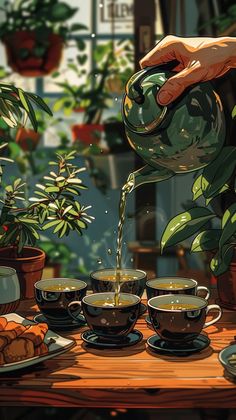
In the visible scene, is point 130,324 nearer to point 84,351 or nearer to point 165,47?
point 84,351

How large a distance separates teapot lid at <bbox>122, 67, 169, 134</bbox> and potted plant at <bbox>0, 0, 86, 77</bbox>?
5.71 ft

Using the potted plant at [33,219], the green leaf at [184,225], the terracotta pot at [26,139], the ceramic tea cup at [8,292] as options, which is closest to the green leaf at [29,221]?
the potted plant at [33,219]

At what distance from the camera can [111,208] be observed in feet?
8.50

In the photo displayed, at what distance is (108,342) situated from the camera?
3.35 ft

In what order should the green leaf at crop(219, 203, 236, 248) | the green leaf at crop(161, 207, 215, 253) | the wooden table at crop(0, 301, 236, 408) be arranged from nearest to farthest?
the wooden table at crop(0, 301, 236, 408), the green leaf at crop(219, 203, 236, 248), the green leaf at crop(161, 207, 215, 253)

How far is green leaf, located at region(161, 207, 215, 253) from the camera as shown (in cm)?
120

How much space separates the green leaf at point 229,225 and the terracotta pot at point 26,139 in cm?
173

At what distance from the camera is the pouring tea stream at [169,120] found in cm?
98

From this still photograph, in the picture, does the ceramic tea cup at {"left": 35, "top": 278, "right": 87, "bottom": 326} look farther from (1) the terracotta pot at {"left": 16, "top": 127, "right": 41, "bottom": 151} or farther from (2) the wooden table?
(1) the terracotta pot at {"left": 16, "top": 127, "right": 41, "bottom": 151}

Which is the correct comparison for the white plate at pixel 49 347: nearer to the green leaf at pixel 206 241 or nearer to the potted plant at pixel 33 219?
the potted plant at pixel 33 219

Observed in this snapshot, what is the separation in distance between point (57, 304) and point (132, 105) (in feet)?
1.12

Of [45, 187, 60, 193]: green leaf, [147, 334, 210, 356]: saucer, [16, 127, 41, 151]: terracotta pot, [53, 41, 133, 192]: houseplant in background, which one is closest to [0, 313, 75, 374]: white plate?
[147, 334, 210, 356]: saucer

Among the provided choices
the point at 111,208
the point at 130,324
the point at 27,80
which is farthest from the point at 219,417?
the point at 27,80

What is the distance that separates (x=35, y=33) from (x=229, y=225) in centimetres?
185
